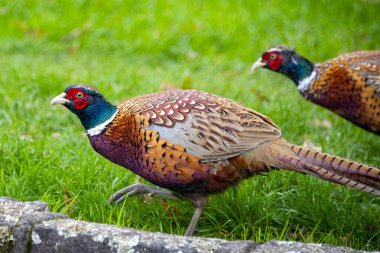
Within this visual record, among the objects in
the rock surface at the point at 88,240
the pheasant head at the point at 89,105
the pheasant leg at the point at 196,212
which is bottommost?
the pheasant leg at the point at 196,212

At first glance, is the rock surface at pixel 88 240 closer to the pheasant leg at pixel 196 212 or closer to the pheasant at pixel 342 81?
the pheasant leg at pixel 196 212

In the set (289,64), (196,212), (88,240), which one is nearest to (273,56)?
(289,64)

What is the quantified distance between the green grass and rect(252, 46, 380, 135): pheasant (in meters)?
0.32

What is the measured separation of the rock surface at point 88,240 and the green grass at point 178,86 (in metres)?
0.59

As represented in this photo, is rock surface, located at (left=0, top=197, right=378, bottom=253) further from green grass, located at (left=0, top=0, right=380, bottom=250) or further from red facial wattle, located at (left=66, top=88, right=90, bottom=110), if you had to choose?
Result: red facial wattle, located at (left=66, top=88, right=90, bottom=110)

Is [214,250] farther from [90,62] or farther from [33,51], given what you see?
[33,51]

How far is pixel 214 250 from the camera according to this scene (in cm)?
243

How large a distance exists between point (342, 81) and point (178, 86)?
187 cm

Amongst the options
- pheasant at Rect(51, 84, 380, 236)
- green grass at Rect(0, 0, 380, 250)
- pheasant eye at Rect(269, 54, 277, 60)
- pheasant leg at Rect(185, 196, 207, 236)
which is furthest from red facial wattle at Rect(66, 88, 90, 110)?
pheasant eye at Rect(269, 54, 277, 60)

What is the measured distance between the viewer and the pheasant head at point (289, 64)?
469cm

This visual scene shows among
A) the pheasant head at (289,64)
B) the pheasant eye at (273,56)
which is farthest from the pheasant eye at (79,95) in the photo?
the pheasant eye at (273,56)

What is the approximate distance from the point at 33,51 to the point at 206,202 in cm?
424

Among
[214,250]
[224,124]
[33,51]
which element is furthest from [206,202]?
[33,51]

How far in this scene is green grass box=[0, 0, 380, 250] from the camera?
11.4 ft
